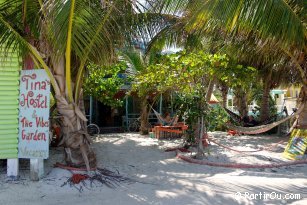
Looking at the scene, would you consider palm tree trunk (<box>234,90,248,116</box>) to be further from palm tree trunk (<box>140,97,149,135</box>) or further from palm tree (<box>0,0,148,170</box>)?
palm tree (<box>0,0,148,170</box>)

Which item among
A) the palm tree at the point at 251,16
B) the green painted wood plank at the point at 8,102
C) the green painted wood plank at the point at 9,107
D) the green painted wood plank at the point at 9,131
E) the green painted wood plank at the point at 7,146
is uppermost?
the palm tree at the point at 251,16

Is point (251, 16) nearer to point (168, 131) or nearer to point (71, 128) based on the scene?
point (71, 128)

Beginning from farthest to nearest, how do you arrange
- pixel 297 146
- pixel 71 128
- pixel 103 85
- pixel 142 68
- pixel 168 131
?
pixel 142 68 → pixel 103 85 → pixel 168 131 → pixel 297 146 → pixel 71 128

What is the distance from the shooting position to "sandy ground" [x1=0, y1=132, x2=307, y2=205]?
4.49m

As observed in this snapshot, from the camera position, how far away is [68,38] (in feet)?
15.8

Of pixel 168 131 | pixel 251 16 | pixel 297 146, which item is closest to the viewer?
pixel 251 16

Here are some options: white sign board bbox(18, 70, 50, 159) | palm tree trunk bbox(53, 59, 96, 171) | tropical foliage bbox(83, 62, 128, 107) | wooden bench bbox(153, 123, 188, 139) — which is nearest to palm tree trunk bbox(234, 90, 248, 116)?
wooden bench bbox(153, 123, 188, 139)

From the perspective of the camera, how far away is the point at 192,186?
16.9 feet

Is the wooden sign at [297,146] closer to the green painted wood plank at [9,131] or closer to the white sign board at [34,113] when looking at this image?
the white sign board at [34,113]

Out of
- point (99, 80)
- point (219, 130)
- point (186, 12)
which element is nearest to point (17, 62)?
point (186, 12)

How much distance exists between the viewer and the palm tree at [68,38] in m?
4.68

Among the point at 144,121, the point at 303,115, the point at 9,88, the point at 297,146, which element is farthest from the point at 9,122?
the point at 144,121

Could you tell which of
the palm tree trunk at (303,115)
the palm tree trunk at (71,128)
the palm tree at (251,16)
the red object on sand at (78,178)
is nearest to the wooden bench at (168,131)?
the palm tree trunk at (303,115)

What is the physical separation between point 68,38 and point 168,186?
271 centimetres
